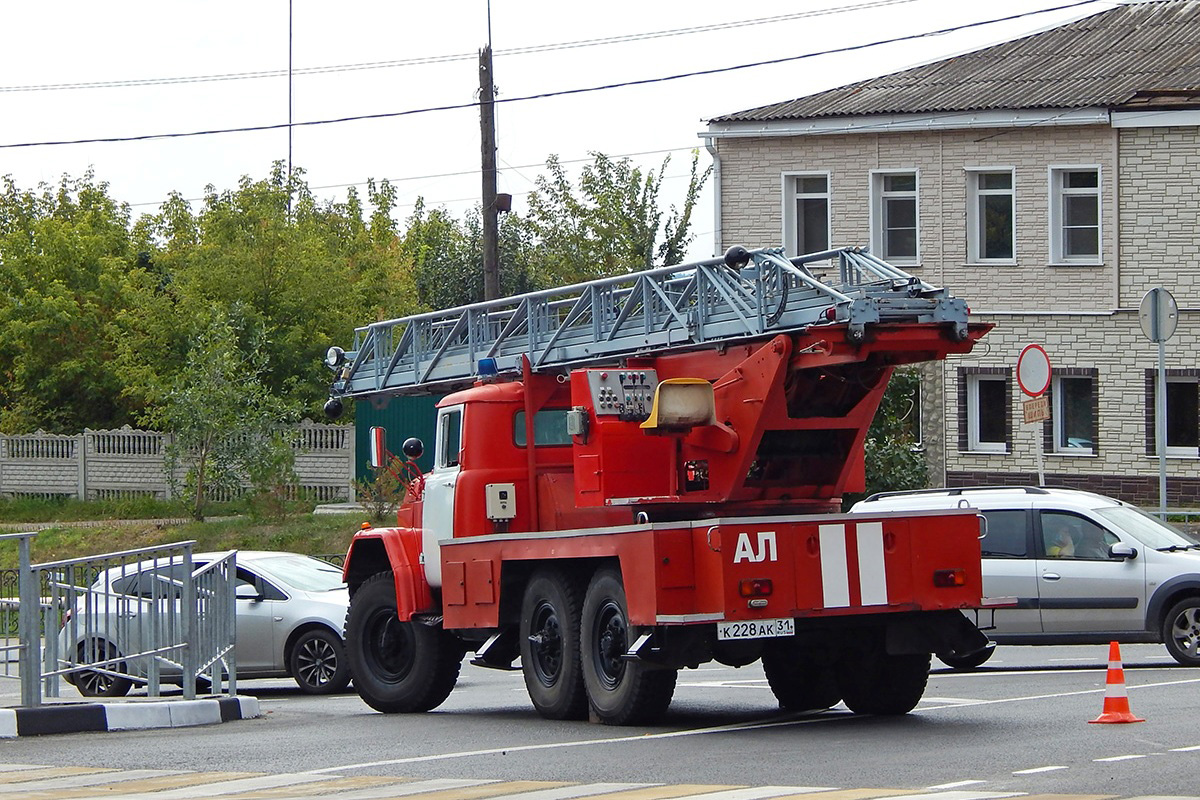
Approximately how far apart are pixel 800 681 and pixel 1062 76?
22349 mm

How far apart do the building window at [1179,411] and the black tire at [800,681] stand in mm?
19443

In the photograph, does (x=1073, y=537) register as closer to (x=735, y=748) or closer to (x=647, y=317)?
(x=647, y=317)

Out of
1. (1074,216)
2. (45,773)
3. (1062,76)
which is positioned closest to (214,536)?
(1074,216)

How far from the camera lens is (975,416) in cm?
3356

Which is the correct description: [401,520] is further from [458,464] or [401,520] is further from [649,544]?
[649,544]

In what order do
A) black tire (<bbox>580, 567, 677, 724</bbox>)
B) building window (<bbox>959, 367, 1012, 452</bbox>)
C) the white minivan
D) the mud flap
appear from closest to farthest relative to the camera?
black tire (<bbox>580, 567, 677, 724</bbox>) < the mud flap < the white minivan < building window (<bbox>959, 367, 1012, 452</bbox>)

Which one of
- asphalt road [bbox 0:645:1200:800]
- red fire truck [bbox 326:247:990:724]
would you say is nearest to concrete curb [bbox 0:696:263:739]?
asphalt road [bbox 0:645:1200:800]

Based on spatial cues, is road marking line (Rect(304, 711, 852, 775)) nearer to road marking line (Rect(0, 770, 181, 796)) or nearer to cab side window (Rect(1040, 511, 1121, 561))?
road marking line (Rect(0, 770, 181, 796))

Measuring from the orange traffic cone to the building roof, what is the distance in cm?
2102

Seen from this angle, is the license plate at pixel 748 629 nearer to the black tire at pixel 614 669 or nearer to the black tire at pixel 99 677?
the black tire at pixel 614 669

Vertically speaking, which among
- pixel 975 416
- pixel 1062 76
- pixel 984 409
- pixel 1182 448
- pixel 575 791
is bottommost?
pixel 575 791

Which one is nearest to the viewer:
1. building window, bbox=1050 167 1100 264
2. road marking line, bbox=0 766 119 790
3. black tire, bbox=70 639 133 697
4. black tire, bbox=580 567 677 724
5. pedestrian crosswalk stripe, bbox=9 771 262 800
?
pedestrian crosswalk stripe, bbox=9 771 262 800

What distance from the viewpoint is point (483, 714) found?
1479 cm

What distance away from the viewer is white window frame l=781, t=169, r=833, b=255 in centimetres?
3397
